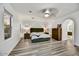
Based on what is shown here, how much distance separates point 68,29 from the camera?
2.21 m

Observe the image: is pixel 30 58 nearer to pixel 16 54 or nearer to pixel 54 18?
pixel 16 54

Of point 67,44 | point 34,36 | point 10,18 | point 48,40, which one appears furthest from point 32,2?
point 67,44

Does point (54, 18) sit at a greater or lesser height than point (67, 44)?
greater

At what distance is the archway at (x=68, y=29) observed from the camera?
2184 millimetres

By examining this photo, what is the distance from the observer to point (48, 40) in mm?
2232

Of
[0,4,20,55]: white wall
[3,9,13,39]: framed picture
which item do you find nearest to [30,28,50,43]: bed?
[0,4,20,55]: white wall

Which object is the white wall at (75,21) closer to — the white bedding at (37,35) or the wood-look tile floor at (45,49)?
the wood-look tile floor at (45,49)

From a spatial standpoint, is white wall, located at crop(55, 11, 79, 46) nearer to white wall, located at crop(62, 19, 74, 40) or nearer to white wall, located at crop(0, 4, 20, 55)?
white wall, located at crop(62, 19, 74, 40)

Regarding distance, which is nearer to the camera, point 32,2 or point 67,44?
point 32,2

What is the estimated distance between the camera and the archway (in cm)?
218

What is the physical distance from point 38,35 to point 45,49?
366 millimetres

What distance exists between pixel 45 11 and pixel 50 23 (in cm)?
30

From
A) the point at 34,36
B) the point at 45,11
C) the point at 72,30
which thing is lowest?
Result: the point at 34,36

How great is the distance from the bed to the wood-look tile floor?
90 mm
